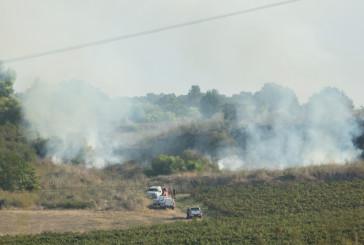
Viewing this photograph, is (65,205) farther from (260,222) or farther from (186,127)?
(186,127)

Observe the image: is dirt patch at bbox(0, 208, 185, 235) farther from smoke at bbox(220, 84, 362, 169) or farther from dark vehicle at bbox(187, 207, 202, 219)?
smoke at bbox(220, 84, 362, 169)

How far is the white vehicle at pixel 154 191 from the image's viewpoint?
47875mm

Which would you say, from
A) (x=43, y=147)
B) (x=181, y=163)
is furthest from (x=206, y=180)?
(x=43, y=147)

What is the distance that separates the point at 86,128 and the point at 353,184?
4057 cm

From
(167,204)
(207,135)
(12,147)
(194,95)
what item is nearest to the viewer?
(167,204)

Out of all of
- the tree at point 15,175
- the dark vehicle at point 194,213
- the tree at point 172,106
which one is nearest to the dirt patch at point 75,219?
the dark vehicle at point 194,213

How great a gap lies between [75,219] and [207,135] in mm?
36955

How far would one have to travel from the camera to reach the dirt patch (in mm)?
34872

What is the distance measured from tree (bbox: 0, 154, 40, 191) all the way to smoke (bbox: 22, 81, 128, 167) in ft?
41.0

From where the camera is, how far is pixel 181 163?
59.8 m

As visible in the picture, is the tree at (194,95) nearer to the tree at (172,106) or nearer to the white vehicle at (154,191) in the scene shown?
the tree at (172,106)

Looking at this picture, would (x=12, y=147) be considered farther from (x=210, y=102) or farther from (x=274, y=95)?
(x=210, y=102)

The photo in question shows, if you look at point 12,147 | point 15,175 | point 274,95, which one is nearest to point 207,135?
point 12,147

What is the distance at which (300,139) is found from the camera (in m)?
64.4
